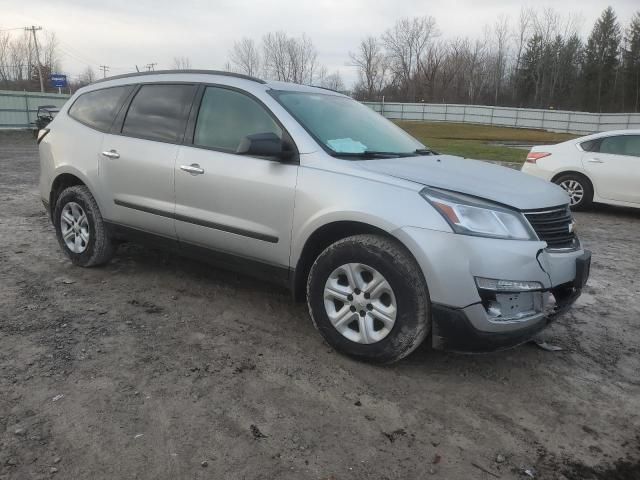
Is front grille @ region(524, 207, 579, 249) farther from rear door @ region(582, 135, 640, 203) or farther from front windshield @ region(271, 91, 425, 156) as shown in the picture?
rear door @ region(582, 135, 640, 203)

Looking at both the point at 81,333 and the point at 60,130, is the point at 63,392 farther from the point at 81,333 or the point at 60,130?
the point at 60,130

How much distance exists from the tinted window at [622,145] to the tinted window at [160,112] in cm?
Answer: 751

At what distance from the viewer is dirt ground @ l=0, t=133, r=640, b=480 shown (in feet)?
8.25

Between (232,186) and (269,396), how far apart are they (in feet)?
5.11

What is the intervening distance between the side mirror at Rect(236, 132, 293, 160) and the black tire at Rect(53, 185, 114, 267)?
205 centimetres

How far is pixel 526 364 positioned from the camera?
359cm

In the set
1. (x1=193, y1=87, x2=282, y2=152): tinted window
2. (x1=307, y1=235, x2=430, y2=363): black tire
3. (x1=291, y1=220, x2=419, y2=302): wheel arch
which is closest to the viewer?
(x1=307, y1=235, x2=430, y2=363): black tire

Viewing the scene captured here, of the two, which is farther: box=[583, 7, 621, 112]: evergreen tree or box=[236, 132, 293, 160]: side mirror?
box=[583, 7, 621, 112]: evergreen tree

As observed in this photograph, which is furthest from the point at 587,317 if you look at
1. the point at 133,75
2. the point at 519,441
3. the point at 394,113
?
the point at 394,113

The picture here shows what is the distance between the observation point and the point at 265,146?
11.6ft

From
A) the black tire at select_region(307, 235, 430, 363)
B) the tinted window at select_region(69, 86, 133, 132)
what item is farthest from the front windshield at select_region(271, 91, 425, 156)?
the tinted window at select_region(69, 86, 133, 132)

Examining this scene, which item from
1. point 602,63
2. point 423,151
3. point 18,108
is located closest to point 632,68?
point 602,63

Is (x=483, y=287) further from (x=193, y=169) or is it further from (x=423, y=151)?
(x=193, y=169)

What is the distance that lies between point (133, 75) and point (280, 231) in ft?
8.01
